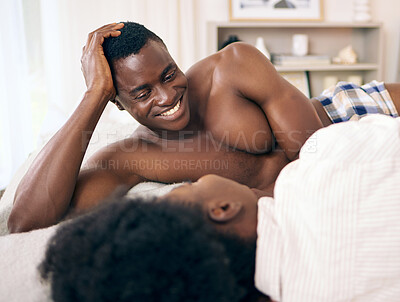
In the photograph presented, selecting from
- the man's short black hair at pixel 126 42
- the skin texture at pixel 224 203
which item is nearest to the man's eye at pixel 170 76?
the man's short black hair at pixel 126 42

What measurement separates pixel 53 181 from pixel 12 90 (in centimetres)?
157

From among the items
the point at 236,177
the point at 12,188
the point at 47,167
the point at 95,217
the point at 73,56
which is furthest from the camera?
the point at 73,56

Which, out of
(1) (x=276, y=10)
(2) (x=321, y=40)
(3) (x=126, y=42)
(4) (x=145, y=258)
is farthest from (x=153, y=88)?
(2) (x=321, y=40)

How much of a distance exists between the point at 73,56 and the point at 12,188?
64.8 inches

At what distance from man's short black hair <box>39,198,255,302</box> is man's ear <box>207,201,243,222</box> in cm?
3

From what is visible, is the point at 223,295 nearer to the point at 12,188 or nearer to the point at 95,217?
the point at 95,217

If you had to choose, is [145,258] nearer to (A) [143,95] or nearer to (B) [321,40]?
(A) [143,95]

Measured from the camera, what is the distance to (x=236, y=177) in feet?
4.33

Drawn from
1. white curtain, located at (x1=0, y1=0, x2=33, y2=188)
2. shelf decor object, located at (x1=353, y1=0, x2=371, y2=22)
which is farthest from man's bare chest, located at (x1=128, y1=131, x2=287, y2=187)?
shelf decor object, located at (x1=353, y1=0, x2=371, y2=22)

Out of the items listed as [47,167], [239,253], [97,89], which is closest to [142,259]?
[239,253]

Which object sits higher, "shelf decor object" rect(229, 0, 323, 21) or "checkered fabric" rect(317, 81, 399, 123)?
"shelf decor object" rect(229, 0, 323, 21)

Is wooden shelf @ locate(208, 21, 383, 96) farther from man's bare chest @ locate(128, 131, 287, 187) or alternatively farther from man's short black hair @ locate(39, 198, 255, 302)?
man's short black hair @ locate(39, 198, 255, 302)

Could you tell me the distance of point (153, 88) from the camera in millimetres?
1232

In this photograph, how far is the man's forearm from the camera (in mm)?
1072
